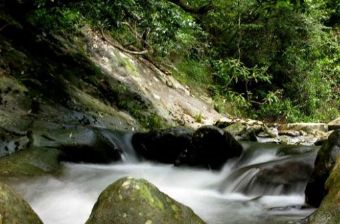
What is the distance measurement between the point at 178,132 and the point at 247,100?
29.7 feet

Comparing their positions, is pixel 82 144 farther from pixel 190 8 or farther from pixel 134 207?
pixel 134 207

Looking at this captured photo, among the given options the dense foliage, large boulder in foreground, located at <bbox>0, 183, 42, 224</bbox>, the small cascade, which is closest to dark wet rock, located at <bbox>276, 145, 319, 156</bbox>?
the small cascade

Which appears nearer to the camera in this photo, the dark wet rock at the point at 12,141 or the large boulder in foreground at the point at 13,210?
the large boulder in foreground at the point at 13,210

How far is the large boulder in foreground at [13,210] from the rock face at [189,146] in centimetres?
446

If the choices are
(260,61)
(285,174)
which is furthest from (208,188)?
(260,61)

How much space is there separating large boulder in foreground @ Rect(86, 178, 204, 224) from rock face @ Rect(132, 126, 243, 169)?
4168 millimetres

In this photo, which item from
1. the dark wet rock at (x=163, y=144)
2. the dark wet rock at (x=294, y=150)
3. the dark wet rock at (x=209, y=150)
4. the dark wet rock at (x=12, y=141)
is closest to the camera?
the dark wet rock at (x=12, y=141)

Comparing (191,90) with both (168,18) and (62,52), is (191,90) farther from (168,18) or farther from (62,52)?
(168,18)

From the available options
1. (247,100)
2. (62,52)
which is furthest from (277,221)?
(247,100)

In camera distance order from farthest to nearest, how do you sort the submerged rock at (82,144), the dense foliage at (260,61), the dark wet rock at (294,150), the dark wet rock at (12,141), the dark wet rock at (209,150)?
the dense foliage at (260,61)
the dark wet rock at (209,150)
the dark wet rock at (294,150)
the submerged rock at (82,144)
the dark wet rock at (12,141)

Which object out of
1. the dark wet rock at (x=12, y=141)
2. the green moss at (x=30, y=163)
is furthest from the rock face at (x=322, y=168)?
the dark wet rock at (x=12, y=141)

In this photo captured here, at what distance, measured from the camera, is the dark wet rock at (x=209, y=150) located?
312 inches

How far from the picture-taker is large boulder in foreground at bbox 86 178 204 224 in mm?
3561

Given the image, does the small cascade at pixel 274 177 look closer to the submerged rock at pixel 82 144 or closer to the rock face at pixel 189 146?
the rock face at pixel 189 146
